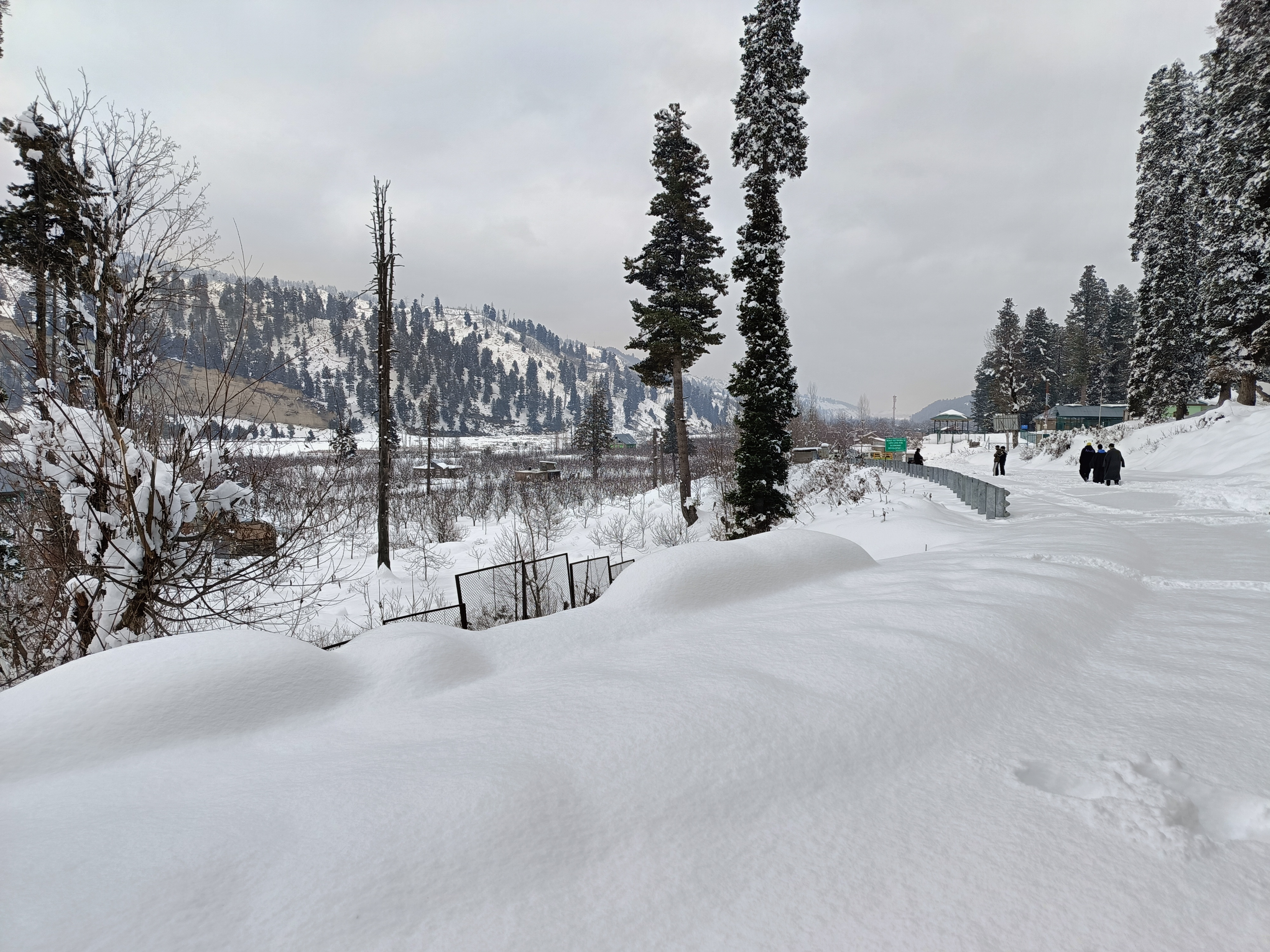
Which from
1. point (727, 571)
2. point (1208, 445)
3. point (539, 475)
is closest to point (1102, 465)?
point (1208, 445)

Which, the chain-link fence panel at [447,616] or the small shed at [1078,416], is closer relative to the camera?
the chain-link fence panel at [447,616]

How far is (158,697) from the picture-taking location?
2725 millimetres

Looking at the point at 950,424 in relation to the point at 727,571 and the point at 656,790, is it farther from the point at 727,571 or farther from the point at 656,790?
the point at 656,790

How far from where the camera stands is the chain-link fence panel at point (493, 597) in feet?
39.7

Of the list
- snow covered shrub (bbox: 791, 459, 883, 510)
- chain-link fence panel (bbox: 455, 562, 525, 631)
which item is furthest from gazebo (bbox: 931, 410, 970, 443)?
chain-link fence panel (bbox: 455, 562, 525, 631)

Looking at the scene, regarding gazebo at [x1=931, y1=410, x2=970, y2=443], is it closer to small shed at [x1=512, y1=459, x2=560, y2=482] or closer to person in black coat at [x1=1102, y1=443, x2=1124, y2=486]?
small shed at [x1=512, y1=459, x2=560, y2=482]

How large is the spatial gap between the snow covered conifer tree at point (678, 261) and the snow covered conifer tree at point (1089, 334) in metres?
58.5

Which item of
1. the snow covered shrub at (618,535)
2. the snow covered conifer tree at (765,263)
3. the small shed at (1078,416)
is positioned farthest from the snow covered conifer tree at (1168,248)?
the snow covered shrub at (618,535)

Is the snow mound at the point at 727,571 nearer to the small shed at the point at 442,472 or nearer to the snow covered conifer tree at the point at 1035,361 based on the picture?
the small shed at the point at 442,472

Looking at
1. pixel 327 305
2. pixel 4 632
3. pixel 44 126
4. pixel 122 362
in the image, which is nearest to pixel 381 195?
pixel 44 126

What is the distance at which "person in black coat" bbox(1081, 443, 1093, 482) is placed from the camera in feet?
65.4

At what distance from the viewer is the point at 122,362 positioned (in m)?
5.66

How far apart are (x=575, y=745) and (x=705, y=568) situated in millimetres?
2950

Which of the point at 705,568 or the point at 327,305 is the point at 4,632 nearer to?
the point at 705,568
